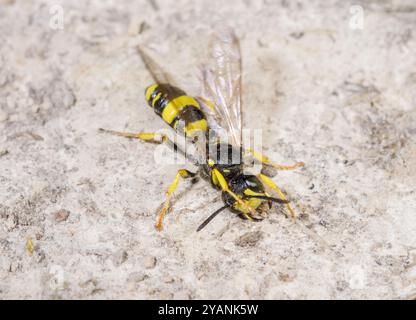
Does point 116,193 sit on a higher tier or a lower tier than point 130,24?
lower

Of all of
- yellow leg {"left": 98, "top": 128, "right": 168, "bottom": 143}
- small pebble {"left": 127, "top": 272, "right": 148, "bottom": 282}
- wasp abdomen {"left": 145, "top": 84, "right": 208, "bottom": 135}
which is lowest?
small pebble {"left": 127, "top": 272, "right": 148, "bottom": 282}

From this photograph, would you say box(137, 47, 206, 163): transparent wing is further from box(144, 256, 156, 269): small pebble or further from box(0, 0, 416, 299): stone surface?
box(144, 256, 156, 269): small pebble

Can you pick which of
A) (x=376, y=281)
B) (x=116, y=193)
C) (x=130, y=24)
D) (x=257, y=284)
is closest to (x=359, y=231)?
(x=376, y=281)

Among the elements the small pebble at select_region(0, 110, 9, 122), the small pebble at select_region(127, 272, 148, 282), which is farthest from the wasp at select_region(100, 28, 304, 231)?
the small pebble at select_region(0, 110, 9, 122)

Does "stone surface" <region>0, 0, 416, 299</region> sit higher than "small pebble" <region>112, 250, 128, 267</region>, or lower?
higher

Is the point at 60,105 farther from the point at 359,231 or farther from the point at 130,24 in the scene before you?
the point at 359,231

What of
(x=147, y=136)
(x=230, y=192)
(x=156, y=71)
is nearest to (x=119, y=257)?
(x=230, y=192)

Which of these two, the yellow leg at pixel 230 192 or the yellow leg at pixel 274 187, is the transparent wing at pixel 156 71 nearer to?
the yellow leg at pixel 230 192
